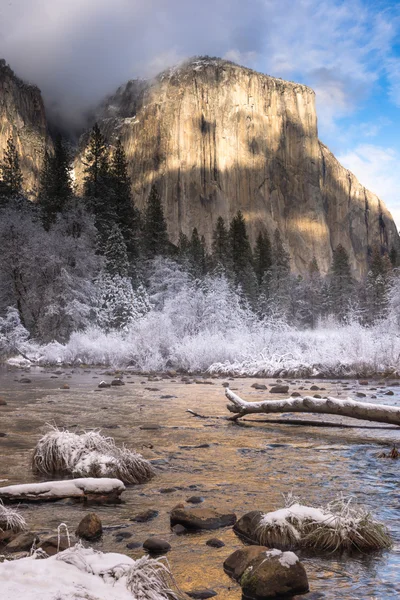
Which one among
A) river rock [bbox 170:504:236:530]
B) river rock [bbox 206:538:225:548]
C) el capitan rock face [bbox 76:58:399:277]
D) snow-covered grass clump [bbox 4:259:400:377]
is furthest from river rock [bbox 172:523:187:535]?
el capitan rock face [bbox 76:58:399:277]

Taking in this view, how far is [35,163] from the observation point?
507 feet

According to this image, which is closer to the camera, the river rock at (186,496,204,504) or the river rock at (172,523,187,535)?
the river rock at (172,523,187,535)

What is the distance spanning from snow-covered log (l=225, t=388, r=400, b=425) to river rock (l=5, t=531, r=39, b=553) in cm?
481

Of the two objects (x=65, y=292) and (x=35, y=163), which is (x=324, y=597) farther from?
(x=35, y=163)

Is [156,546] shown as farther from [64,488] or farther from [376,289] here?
[376,289]

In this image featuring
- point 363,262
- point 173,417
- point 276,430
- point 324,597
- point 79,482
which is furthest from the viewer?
point 363,262

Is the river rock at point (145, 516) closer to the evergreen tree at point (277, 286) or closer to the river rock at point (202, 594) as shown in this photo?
the river rock at point (202, 594)

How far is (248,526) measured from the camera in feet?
12.2

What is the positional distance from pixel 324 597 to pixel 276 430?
5364 mm

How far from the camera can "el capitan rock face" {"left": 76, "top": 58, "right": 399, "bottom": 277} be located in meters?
149

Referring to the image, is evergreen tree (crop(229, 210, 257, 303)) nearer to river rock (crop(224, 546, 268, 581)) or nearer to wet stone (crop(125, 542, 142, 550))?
wet stone (crop(125, 542, 142, 550))

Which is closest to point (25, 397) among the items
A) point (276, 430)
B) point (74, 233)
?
point (276, 430)

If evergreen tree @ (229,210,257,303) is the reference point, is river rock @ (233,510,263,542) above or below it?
below

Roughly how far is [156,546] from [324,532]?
1.04 m
